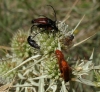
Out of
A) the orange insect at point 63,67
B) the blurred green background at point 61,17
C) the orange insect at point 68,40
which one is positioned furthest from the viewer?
the blurred green background at point 61,17

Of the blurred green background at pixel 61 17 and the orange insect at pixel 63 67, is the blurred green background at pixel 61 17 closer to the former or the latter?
the blurred green background at pixel 61 17

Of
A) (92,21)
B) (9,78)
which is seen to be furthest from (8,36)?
(9,78)

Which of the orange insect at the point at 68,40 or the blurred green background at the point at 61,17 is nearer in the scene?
the orange insect at the point at 68,40

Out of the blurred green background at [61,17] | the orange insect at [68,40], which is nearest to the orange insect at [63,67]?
the orange insect at [68,40]

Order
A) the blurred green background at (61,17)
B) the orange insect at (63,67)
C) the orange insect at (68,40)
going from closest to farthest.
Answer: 1. the orange insect at (63,67)
2. the orange insect at (68,40)
3. the blurred green background at (61,17)

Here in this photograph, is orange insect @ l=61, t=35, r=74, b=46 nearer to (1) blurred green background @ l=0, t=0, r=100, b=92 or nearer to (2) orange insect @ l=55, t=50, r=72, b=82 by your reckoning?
(2) orange insect @ l=55, t=50, r=72, b=82

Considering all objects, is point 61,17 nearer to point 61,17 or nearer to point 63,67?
point 61,17

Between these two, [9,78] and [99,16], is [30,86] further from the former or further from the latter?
[99,16]

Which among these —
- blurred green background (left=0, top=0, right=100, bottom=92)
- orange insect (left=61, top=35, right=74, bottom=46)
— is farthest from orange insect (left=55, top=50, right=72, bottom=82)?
blurred green background (left=0, top=0, right=100, bottom=92)
